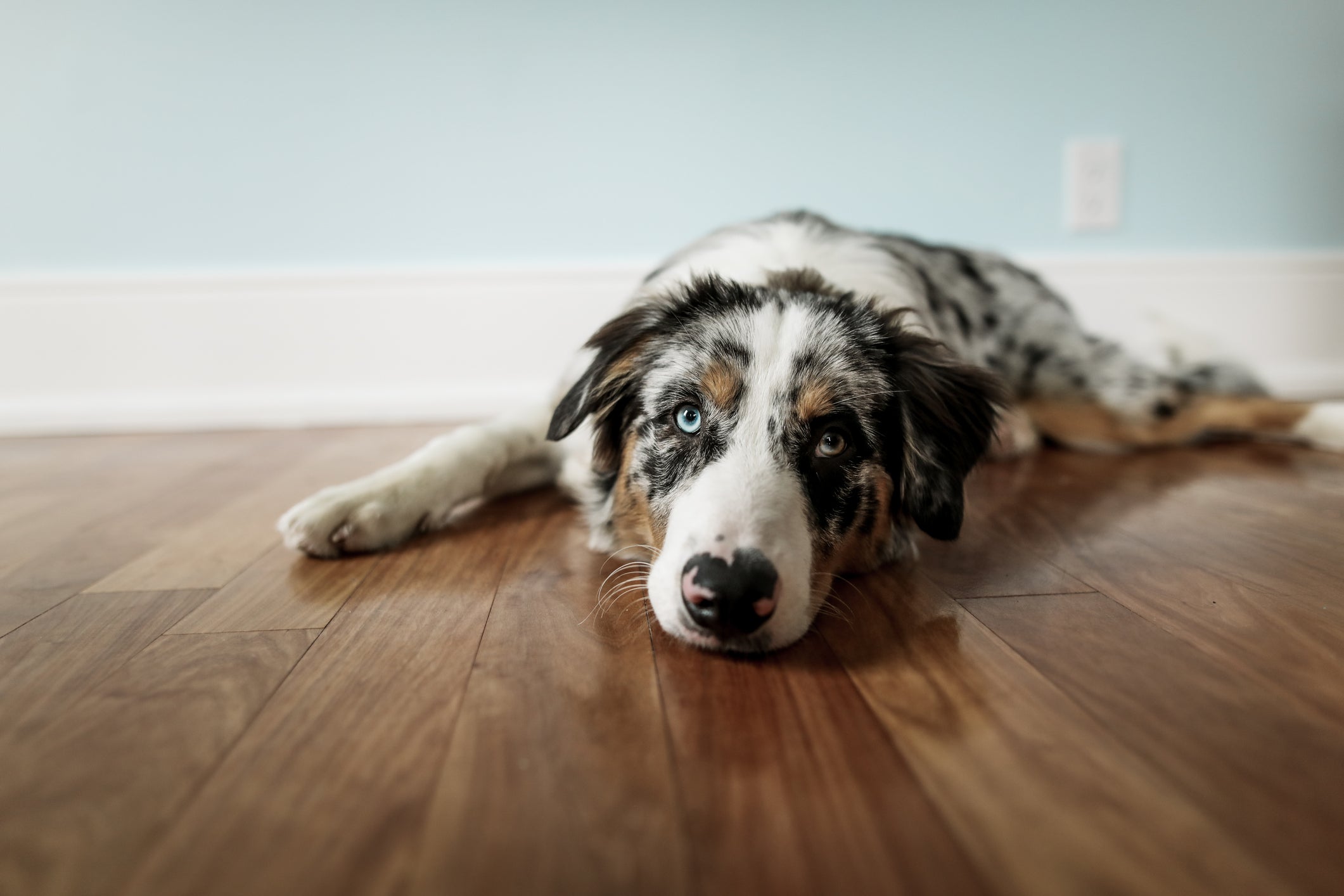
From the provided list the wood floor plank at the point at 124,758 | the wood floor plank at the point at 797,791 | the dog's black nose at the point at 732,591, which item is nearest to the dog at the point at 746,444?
the dog's black nose at the point at 732,591

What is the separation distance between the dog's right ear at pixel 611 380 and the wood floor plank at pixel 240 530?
72 centimetres

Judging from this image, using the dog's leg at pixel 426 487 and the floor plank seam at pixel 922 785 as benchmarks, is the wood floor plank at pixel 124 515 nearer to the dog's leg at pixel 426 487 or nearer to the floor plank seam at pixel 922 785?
the dog's leg at pixel 426 487

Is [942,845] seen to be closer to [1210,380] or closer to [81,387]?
[1210,380]

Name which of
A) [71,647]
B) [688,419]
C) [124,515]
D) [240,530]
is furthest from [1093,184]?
[71,647]

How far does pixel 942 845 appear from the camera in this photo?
0.82 meters

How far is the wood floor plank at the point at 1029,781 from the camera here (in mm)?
782

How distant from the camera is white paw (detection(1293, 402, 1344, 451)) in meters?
2.73

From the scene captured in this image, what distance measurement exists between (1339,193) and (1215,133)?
0.64 meters

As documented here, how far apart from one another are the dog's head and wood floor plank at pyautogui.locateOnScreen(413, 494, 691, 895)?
0.16m

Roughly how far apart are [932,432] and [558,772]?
3.33ft

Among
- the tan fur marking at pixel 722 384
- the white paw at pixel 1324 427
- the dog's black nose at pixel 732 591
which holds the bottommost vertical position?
the white paw at pixel 1324 427

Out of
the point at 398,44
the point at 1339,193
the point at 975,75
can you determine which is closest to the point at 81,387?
the point at 398,44

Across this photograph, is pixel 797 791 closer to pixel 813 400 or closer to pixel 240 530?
pixel 813 400

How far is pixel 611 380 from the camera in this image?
1806mm
